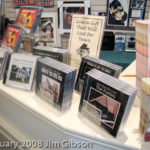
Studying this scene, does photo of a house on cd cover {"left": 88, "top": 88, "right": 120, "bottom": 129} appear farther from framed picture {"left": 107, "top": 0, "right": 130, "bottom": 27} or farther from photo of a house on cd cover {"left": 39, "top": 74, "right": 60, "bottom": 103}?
→ framed picture {"left": 107, "top": 0, "right": 130, "bottom": 27}

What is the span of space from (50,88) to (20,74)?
288 millimetres

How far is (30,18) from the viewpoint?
1421mm

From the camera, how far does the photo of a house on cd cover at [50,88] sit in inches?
39.2

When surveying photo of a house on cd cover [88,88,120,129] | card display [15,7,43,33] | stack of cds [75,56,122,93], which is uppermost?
card display [15,7,43,33]

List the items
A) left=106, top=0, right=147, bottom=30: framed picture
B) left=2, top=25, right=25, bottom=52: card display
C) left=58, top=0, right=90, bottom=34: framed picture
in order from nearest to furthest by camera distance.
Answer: left=2, top=25, right=25, bottom=52: card display < left=106, top=0, right=147, bottom=30: framed picture < left=58, top=0, right=90, bottom=34: framed picture

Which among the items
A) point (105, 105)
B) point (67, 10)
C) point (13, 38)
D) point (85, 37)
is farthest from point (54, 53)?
point (67, 10)

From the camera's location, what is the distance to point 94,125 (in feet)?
3.00

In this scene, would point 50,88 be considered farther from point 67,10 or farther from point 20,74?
point 67,10

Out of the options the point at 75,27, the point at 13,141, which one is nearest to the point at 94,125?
the point at 75,27

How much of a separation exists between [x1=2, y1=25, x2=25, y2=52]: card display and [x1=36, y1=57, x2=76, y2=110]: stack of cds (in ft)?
1.31

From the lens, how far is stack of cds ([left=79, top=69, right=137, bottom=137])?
30.8 inches

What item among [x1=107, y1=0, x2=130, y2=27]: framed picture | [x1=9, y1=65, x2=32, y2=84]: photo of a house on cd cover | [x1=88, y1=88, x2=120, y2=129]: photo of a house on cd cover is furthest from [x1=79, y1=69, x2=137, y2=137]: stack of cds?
[x1=107, y1=0, x2=130, y2=27]: framed picture

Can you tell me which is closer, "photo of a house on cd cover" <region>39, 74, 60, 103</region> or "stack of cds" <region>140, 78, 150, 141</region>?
"stack of cds" <region>140, 78, 150, 141</region>

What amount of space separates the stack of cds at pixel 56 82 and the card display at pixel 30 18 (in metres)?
0.43
